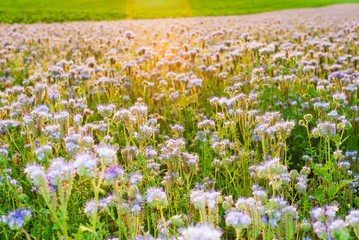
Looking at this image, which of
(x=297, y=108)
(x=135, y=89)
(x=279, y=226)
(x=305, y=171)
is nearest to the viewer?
(x=279, y=226)

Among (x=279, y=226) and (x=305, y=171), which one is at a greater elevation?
(x=305, y=171)

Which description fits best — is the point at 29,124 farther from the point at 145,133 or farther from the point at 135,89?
the point at 135,89

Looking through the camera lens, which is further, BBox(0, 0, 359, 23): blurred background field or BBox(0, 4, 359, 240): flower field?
BBox(0, 0, 359, 23): blurred background field

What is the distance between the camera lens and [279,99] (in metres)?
6.59

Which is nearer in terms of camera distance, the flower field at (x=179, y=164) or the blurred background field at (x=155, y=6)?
the flower field at (x=179, y=164)

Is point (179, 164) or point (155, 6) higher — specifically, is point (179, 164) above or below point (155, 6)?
below

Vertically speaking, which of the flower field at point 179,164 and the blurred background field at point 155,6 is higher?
the blurred background field at point 155,6

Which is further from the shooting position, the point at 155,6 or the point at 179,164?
the point at 155,6

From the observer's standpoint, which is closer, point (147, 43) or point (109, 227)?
point (109, 227)

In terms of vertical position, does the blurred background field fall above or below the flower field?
above

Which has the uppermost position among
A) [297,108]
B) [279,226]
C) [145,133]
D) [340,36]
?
[340,36]

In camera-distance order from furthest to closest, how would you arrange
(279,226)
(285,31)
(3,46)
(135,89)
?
(285,31) < (3,46) < (135,89) < (279,226)

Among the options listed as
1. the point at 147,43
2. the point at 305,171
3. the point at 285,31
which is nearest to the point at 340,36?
the point at 285,31

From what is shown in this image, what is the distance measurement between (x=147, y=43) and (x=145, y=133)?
1029 centimetres
